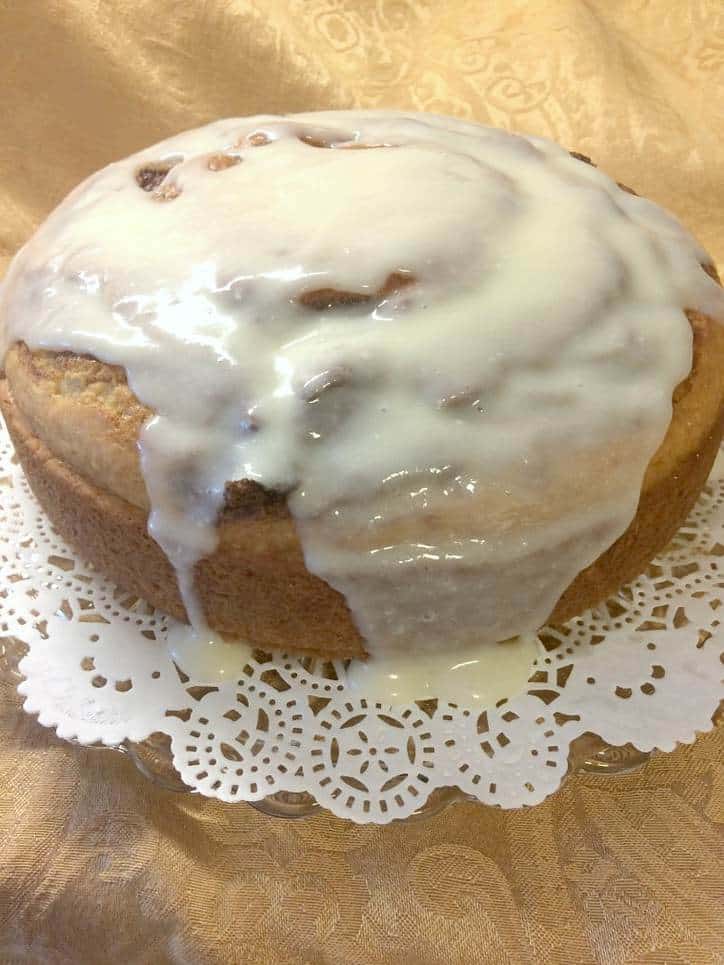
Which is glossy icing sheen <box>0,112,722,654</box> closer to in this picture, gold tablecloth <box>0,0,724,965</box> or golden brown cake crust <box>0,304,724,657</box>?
golden brown cake crust <box>0,304,724,657</box>

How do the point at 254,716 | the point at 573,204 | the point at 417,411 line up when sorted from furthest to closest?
the point at 573,204 < the point at 254,716 < the point at 417,411

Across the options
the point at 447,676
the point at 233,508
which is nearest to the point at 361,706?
the point at 447,676

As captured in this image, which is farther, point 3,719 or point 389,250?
point 3,719

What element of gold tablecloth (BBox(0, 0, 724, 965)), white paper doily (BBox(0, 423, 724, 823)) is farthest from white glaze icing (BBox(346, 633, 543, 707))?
gold tablecloth (BBox(0, 0, 724, 965))

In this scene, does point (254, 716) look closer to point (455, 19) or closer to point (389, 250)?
point (389, 250)

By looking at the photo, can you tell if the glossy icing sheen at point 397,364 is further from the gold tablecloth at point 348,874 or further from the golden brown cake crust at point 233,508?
the gold tablecloth at point 348,874

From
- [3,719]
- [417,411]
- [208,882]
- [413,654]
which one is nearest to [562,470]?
[417,411]

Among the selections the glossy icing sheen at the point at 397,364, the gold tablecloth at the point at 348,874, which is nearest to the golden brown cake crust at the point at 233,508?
the glossy icing sheen at the point at 397,364

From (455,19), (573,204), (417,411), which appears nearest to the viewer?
(417,411)

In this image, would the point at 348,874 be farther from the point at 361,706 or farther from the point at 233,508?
the point at 233,508
